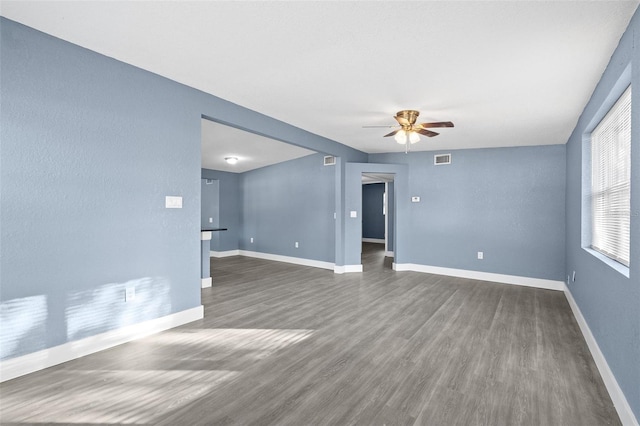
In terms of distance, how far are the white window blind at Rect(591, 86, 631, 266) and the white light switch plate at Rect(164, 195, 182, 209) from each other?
12.1 ft

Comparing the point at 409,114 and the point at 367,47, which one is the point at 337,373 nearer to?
the point at 367,47

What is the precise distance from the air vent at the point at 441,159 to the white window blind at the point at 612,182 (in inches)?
109

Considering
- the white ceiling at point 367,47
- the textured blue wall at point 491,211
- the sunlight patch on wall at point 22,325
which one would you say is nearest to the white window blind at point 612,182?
the white ceiling at point 367,47

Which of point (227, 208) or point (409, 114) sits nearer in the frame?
point (409, 114)

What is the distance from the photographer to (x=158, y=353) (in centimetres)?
271

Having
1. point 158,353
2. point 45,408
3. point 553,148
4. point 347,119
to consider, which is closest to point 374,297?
point 347,119

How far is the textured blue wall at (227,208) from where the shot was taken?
8408mm

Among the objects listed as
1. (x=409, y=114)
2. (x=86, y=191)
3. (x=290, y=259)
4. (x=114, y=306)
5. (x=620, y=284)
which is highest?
(x=409, y=114)

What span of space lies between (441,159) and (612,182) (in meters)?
3.68

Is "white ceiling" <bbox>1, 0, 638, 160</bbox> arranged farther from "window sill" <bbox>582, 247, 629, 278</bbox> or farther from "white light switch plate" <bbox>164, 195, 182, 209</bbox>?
"window sill" <bbox>582, 247, 629, 278</bbox>

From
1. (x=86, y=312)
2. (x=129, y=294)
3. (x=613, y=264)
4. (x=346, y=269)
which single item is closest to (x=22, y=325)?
(x=86, y=312)

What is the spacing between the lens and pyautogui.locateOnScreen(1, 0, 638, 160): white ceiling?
2.02 meters

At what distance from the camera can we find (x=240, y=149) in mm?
6449

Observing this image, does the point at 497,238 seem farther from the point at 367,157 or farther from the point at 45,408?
the point at 45,408
